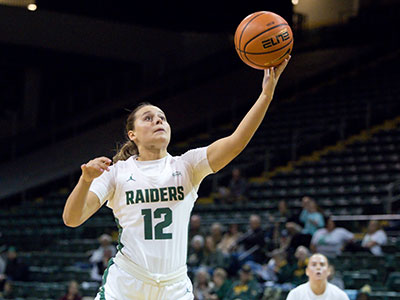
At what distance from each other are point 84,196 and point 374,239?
804 centimetres

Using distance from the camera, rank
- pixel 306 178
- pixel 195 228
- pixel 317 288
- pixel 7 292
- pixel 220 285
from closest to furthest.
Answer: pixel 317 288 → pixel 220 285 → pixel 195 228 → pixel 7 292 → pixel 306 178

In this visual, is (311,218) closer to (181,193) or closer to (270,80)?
(181,193)

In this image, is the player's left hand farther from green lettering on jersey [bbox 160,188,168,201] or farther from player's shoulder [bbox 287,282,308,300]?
player's shoulder [bbox 287,282,308,300]

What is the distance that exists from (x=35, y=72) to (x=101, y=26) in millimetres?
2993

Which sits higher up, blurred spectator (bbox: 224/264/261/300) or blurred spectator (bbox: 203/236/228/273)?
blurred spectator (bbox: 203/236/228/273)

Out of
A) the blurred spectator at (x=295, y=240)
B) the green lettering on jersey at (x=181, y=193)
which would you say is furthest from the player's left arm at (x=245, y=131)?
the blurred spectator at (x=295, y=240)

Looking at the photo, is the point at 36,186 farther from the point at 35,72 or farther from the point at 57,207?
the point at 35,72

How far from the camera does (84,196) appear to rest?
4105 millimetres

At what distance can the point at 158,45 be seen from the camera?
2459 centimetres

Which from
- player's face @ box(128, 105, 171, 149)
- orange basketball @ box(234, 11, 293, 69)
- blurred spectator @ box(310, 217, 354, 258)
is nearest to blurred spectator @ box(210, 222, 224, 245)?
blurred spectator @ box(310, 217, 354, 258)

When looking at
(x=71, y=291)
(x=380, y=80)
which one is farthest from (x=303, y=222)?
(x=380, y=80)

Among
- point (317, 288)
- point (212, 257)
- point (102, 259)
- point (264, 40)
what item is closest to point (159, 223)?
point (264, 40)

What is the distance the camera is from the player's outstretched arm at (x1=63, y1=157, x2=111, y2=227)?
12.9 feet

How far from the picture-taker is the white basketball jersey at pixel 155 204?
4.37m
